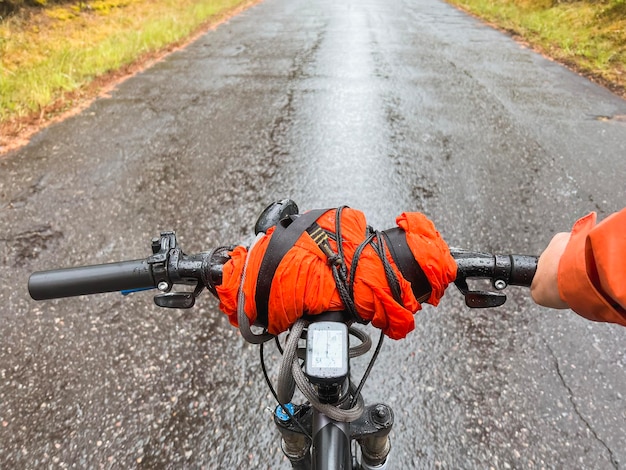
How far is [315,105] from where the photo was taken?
552cm

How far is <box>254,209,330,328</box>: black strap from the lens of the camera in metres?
0.82

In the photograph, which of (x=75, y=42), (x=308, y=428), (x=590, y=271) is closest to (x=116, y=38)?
(x=75, y=42)

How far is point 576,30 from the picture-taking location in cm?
920

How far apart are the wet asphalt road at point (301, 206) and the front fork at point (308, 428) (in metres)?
0.76

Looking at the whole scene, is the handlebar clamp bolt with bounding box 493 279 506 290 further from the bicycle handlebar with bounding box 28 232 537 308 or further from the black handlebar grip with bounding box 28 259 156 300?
the black handlebar grip with bounding box 28 259 156 300

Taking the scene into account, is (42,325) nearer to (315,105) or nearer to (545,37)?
(315,105)

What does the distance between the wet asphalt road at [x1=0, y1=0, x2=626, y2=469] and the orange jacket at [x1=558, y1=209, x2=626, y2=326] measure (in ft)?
4.82

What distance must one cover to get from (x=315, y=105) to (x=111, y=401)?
4.23 metres

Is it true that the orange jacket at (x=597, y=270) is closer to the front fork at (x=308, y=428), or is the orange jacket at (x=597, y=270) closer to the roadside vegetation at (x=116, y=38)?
the front fork at (x=308, y=428)

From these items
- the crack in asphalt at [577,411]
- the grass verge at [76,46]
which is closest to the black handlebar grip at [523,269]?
the crack in asphalt at [577,411]

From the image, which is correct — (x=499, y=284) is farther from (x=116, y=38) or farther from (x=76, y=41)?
(x=76, y=41)

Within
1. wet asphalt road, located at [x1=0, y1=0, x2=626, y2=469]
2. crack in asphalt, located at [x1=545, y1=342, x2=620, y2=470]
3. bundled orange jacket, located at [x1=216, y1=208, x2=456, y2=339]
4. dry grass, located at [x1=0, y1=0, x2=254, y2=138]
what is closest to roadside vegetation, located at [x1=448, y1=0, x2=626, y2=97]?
wet asphalt road, located at [x1=0, y1=0, x2=626, y2=469]

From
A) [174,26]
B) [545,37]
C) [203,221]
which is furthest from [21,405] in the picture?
[545,37]

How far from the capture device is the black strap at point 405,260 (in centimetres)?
85
